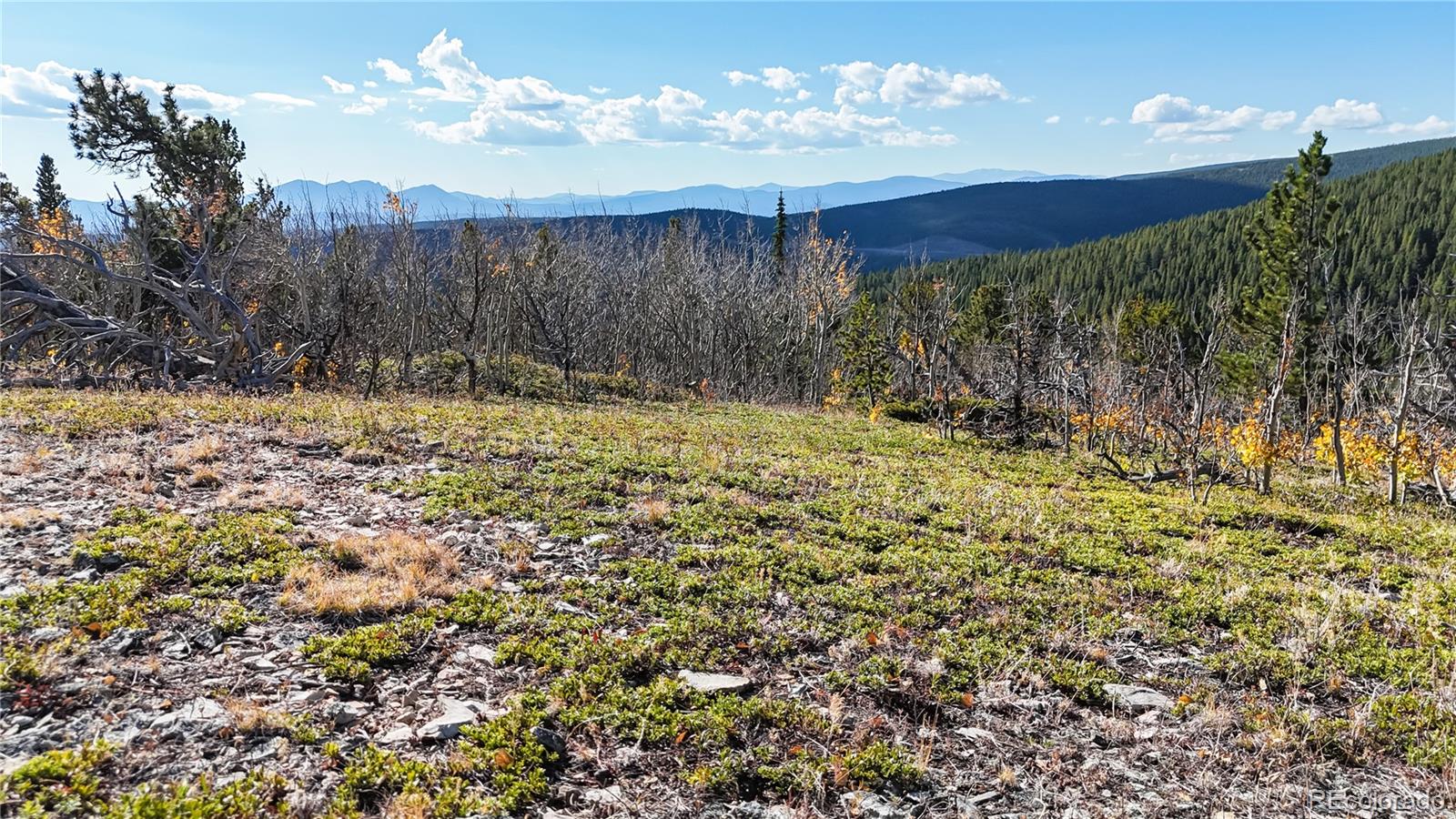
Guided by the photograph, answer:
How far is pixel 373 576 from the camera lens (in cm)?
628

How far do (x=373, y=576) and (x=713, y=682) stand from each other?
3078mm

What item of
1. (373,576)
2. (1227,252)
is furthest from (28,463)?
(1227,252)

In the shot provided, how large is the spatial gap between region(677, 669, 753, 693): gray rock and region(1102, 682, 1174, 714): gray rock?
8.78ft

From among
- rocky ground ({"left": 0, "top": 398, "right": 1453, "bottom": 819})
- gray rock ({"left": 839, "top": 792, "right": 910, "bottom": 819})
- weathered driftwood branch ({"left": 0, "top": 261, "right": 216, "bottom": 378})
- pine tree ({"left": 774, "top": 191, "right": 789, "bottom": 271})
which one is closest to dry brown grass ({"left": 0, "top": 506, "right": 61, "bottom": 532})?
rocky ground ({"left": 0, "top": 398, "right": 1453, "bottom": 819})

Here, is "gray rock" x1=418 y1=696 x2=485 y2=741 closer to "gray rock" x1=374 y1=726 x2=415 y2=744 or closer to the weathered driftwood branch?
"gray rock" x1=374 y1=726 x2=415 y2=744

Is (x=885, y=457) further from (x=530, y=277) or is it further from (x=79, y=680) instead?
(x=530, y=277)

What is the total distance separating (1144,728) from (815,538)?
3.93 metres

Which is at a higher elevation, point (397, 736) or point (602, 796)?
point (397, 736)

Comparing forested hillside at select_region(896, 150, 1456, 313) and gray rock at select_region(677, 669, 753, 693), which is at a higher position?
forested hillside at select_region(896, 150, 1456, 313)

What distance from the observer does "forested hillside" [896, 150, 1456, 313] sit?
114438 millimetres

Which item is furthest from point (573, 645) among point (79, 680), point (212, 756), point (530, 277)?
point (530, 277)

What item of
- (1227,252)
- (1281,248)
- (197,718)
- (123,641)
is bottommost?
(197,718)

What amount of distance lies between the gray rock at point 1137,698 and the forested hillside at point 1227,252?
363 ft

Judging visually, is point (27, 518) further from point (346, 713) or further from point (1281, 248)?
point (1281, 248)
